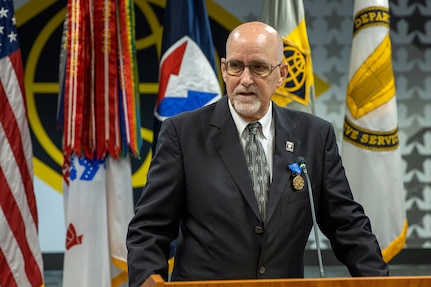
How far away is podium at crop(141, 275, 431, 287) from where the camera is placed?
2002 mm

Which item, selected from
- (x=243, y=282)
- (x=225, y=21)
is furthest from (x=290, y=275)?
(x=225, y=21)

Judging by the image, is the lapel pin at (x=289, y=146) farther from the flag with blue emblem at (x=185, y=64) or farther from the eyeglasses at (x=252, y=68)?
the flag with blue emblem at (x=185, y=64)

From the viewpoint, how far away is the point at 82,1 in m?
4.60

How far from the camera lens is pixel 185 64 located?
16.2 ft

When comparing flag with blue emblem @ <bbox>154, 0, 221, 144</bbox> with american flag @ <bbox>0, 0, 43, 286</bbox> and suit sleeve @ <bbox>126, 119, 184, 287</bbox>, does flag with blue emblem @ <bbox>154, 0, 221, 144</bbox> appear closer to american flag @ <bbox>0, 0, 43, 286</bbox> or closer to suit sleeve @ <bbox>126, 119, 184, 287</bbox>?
american flag @ <bbox>0, 0, 43, 286</bbox>

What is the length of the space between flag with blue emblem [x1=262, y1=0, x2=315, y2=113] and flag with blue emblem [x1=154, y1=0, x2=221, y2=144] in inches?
16.2

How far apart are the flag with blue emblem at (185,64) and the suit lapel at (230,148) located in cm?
210

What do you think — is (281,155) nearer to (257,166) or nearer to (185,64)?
(257,166)

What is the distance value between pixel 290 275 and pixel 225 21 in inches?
193

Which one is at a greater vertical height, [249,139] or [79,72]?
[79,72]

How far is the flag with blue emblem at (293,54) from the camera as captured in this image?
499 centimetres

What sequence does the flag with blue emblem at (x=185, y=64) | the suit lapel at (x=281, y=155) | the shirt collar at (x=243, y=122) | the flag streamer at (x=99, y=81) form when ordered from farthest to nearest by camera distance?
the flag with blue emblem at (x=185, y=64)
the flag streamer at (x=99, y=81)
the shirt collar at (x=243, y=122)
the suit lapel at (x=281, y=155)

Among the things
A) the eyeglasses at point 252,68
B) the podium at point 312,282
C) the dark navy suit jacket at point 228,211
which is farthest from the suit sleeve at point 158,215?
the podium at point 312,282

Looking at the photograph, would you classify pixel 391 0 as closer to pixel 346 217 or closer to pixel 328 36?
pixel 328 36
